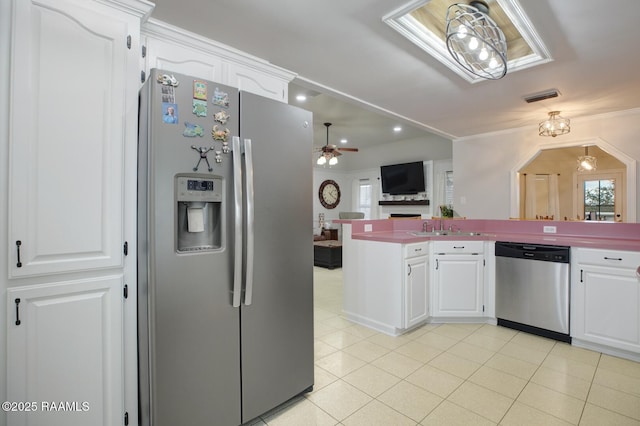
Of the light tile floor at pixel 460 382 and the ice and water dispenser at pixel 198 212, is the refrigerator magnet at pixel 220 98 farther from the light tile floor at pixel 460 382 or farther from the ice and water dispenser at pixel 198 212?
the light tile floor at pixel 460 382

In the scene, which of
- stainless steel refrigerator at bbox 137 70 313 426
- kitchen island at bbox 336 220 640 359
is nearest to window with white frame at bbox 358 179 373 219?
kitchen island at bbox 336 220 640 359

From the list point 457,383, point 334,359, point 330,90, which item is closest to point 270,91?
point 330,90

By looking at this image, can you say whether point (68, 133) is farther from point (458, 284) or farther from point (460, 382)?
point (458, 284)

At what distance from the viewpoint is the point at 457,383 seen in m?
2.14

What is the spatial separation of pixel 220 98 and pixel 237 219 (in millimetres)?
623

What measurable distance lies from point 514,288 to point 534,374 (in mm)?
977

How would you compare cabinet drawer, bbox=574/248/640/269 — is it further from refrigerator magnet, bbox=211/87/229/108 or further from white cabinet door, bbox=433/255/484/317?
refrigerator magnet, bbox=211/87/229/108

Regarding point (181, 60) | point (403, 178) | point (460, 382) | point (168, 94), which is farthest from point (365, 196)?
point (168, 94)

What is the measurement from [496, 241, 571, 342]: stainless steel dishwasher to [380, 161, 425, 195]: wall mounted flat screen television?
4.48 meters

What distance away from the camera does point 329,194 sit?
9.27 metres

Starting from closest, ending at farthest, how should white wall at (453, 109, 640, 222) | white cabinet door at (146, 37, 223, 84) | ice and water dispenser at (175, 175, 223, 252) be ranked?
ice and water dispenser at (175, 175, 223, 252), white cabinet door at (146, 37, 223, 84), white wall at (453, 109, 640, 222)

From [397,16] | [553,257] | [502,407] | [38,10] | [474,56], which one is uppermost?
[397,16]

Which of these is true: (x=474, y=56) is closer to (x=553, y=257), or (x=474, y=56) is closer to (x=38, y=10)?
(x=553, y=257)

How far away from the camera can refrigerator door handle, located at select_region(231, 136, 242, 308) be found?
1.58 m
